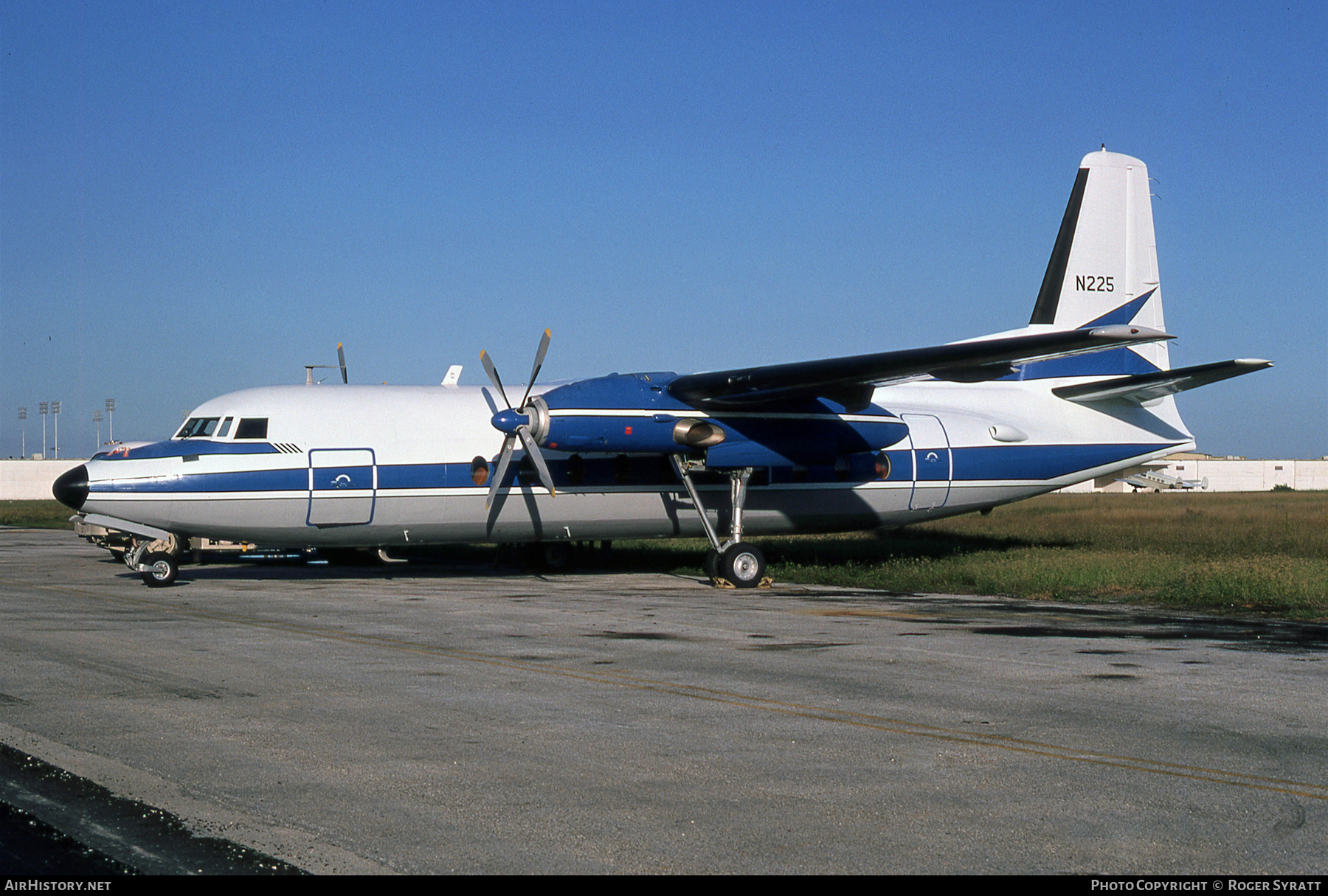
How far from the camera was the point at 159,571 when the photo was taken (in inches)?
898

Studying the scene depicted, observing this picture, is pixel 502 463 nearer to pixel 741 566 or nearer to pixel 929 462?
pixel 741 566

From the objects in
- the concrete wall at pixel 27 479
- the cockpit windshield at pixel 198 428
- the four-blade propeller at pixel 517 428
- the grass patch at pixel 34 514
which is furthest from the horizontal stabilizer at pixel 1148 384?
the concrete wall at pixel 27 479

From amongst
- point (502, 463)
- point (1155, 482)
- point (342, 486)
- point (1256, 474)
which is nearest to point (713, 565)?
point (502, 463)

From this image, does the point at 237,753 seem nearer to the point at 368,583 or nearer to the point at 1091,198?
the point at 368,583

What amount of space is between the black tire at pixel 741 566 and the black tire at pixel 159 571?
1088cm

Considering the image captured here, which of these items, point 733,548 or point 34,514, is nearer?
point 733,548

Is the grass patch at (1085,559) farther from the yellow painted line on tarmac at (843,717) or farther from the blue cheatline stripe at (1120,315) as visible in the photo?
the yellow painted line on tarmac at (843,717)

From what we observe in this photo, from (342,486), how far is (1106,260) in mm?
19635

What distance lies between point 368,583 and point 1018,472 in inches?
602

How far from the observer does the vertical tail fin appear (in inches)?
1161

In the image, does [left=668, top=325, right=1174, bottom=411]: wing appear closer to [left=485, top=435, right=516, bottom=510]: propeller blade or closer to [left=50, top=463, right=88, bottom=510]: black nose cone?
[left=485, top=435, right=516, bottom=510]: propeller blade

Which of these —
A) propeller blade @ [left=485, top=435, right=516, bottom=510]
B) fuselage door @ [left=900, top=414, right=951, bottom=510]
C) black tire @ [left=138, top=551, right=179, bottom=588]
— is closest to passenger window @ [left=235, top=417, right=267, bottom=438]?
black tire @ [left=138, top=551, right=179, bottom=588]

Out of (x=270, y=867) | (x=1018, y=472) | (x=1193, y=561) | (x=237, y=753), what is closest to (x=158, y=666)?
(x=237, y=753)

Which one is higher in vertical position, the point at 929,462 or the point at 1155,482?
the point at 1155,482
